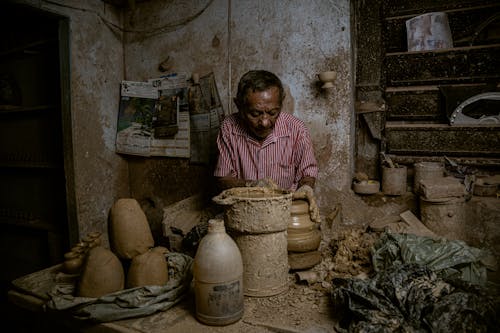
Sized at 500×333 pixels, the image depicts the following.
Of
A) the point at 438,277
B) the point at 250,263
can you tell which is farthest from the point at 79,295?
the point at 438,277

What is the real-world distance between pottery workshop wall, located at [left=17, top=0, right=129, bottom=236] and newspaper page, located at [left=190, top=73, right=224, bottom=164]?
1113 millimetres

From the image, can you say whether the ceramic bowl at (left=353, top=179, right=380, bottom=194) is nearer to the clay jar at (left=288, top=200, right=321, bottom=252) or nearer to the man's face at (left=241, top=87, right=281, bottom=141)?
the man's face at (left=241, top=87, right=281, bottom=141)

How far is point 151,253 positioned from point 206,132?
2.17m

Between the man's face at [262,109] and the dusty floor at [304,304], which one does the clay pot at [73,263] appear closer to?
the dusty floor at [304,304]

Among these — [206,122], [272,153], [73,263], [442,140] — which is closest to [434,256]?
[442,140]

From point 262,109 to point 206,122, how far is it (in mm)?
1299

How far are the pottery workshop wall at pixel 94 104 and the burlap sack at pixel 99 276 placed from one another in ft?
7.42

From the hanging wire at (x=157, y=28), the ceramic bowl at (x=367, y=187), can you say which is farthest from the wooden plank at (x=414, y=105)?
the hanging wire at (x=157, y=28)

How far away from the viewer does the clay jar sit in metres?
2.07

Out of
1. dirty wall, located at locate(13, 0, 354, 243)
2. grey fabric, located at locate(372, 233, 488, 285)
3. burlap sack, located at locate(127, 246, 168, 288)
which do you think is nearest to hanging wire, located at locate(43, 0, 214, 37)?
dirty wall, located at locate(13, 0, 354, 243)

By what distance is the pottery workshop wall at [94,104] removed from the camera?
12.5 ft

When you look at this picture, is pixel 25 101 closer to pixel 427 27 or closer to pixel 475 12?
pixel 427 27

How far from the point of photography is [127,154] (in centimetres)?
445

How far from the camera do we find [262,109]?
2.78m
